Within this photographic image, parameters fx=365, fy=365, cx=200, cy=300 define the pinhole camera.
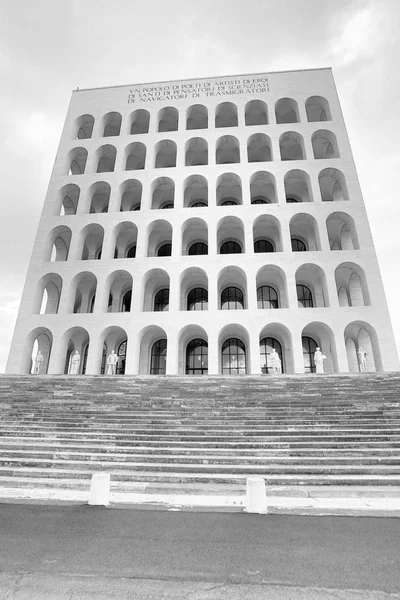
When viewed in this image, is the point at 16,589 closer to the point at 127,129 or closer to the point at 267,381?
the point at 267,381

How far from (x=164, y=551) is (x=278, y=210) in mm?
24576

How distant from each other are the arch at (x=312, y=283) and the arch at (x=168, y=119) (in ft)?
58.3

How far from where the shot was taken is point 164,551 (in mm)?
4234

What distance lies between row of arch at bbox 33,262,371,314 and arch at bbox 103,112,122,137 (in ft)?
48.4

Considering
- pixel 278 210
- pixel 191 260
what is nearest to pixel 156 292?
pixel 191 260

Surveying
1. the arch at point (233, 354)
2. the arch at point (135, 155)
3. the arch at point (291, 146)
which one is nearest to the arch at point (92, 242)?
the arch at point (135, 155)

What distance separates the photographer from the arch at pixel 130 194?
28.6m

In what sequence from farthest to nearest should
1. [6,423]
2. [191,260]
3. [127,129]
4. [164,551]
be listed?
1. [127,129]
2. [191,260]
3. [6,423]
4. [164,551]

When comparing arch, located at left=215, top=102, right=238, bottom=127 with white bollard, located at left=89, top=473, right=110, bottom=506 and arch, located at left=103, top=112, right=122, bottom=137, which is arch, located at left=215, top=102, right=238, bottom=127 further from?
white bollard, located at left=89, top=473, right=110, bottom=506

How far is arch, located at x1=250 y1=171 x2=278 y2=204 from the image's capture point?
1099 inches

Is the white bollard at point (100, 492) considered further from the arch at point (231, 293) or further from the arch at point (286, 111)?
the arch at point (286, 111)

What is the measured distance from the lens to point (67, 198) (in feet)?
102

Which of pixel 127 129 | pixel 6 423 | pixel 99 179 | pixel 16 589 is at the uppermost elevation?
pixel 127 129

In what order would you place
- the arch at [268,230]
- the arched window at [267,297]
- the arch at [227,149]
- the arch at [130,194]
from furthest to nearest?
the arch at [227,149] → the arch at [130,194] → the arched window at [267,297] → the arch at [268,230]
